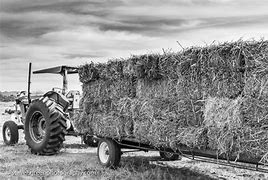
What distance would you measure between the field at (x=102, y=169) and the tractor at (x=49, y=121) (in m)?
0.37

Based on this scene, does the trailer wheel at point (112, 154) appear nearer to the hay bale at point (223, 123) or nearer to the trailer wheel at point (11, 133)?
the hay bale at point (223, 123)

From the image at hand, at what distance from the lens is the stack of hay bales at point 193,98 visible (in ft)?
17.5

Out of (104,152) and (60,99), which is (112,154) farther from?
(60,99)

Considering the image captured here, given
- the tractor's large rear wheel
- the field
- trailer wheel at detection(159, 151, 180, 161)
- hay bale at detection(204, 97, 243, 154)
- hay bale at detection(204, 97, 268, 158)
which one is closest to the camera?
hay bale at detection(204, 97, 268, 158)

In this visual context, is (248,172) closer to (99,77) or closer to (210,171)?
(210,171)

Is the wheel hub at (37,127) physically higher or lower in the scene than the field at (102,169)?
higher

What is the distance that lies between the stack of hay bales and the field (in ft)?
2.53

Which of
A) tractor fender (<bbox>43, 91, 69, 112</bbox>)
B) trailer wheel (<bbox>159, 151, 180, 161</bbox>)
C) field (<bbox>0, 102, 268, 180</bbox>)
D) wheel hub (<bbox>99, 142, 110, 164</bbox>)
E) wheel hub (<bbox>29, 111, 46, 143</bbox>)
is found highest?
tractor fender (<bbox>43, 91, 69, 112</bbox>)

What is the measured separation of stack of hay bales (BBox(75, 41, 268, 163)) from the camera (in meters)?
5.34

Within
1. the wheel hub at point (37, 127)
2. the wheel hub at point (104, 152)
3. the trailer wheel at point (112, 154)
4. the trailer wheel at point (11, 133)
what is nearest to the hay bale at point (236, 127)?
the trailer wheel at point (112, 154)

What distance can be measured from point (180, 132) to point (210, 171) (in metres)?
2.59

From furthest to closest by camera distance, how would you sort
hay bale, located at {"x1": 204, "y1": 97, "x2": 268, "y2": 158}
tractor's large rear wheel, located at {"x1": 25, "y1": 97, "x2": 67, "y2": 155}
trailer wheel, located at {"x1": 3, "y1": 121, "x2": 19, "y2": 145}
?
trailer wheel, located at {"x1": 3, "y1": 121, "x2": 19, "y2": 145} < tractor's large rear wheel, located at {"x1": 25, "y1": 97, "x2": 67, "y2": 155} < hay bale, located at {"x1": 204, "y1": 97, "x2": 268, "y2": 158}

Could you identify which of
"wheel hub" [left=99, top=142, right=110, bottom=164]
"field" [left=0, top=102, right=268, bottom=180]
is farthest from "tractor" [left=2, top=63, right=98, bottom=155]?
"wheel hub" [left=99, top=142, right=110, bottom=164]

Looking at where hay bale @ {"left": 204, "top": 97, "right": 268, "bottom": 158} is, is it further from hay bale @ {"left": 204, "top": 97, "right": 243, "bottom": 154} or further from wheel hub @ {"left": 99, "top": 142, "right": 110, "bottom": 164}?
wheel hub @ {"left": 99, "top": 142, "right": 110, "bottom": 164}
